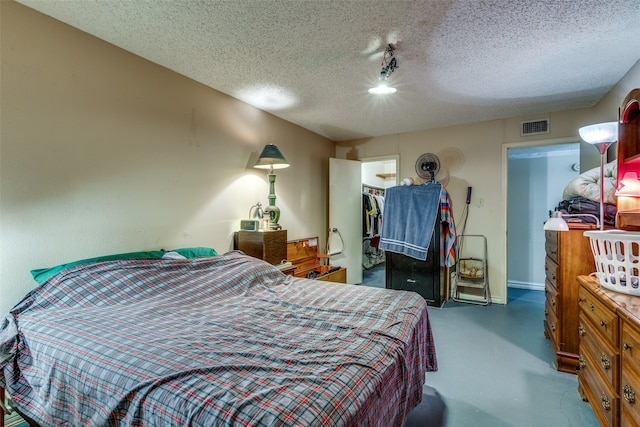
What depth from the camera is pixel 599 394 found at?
5.10 feet

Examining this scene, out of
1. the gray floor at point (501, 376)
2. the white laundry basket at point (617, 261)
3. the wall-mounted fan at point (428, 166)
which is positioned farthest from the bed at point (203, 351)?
the wall-mounted fan at point (428, 166)

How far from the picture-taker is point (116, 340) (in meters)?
1.26

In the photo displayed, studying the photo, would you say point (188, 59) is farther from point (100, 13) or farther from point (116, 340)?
point (116, 340)

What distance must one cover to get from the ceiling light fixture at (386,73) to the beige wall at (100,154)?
1414 mm

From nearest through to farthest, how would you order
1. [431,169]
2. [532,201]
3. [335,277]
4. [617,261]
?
[617,261] < [335,277] < [431,169] < [532,201]

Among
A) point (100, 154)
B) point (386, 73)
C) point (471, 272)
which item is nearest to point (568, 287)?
point (471, 272)

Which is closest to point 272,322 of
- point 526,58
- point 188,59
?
point 188,59

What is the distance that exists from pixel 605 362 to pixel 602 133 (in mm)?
1457

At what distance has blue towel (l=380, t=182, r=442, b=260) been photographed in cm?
372

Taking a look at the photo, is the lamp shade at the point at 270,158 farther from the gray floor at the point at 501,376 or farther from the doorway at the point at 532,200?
the doorway at the point at 532,200

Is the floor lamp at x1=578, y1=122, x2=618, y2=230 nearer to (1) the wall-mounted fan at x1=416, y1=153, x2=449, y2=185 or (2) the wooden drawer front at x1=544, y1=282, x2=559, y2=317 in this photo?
(2) the wooden drawer front at x1=544, y1=282, x2=559, y2=317

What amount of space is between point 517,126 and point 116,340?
4429mm

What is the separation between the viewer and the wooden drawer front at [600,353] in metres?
1.38

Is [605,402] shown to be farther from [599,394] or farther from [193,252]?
[193,252]
